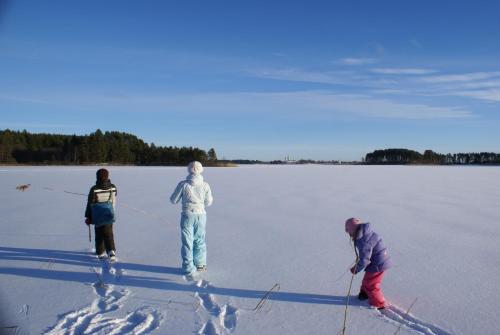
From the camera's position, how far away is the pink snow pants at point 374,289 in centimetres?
364

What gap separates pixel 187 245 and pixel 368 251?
2.20 metres

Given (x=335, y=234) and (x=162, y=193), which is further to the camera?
(x=162, y=193)

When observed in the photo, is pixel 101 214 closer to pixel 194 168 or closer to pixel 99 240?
pixel 99 240

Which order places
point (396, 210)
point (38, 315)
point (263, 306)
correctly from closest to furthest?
point (38, 315), point (263, 306), point (396, 210)

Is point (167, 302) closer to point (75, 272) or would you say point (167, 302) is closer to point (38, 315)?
point (38, 315)

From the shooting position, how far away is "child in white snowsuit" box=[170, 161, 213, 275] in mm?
4684

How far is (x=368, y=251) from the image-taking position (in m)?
3.66

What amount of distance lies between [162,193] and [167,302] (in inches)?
404

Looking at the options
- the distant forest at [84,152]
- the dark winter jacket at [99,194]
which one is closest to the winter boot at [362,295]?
the dark winter jacket at [99,194]

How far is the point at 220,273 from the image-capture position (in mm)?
4699

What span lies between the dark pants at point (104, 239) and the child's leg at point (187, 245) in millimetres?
1320

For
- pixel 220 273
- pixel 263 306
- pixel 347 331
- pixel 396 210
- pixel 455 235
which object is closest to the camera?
pixel 347 331

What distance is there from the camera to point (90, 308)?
141 inches

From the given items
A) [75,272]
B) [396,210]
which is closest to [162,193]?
[396,210]
